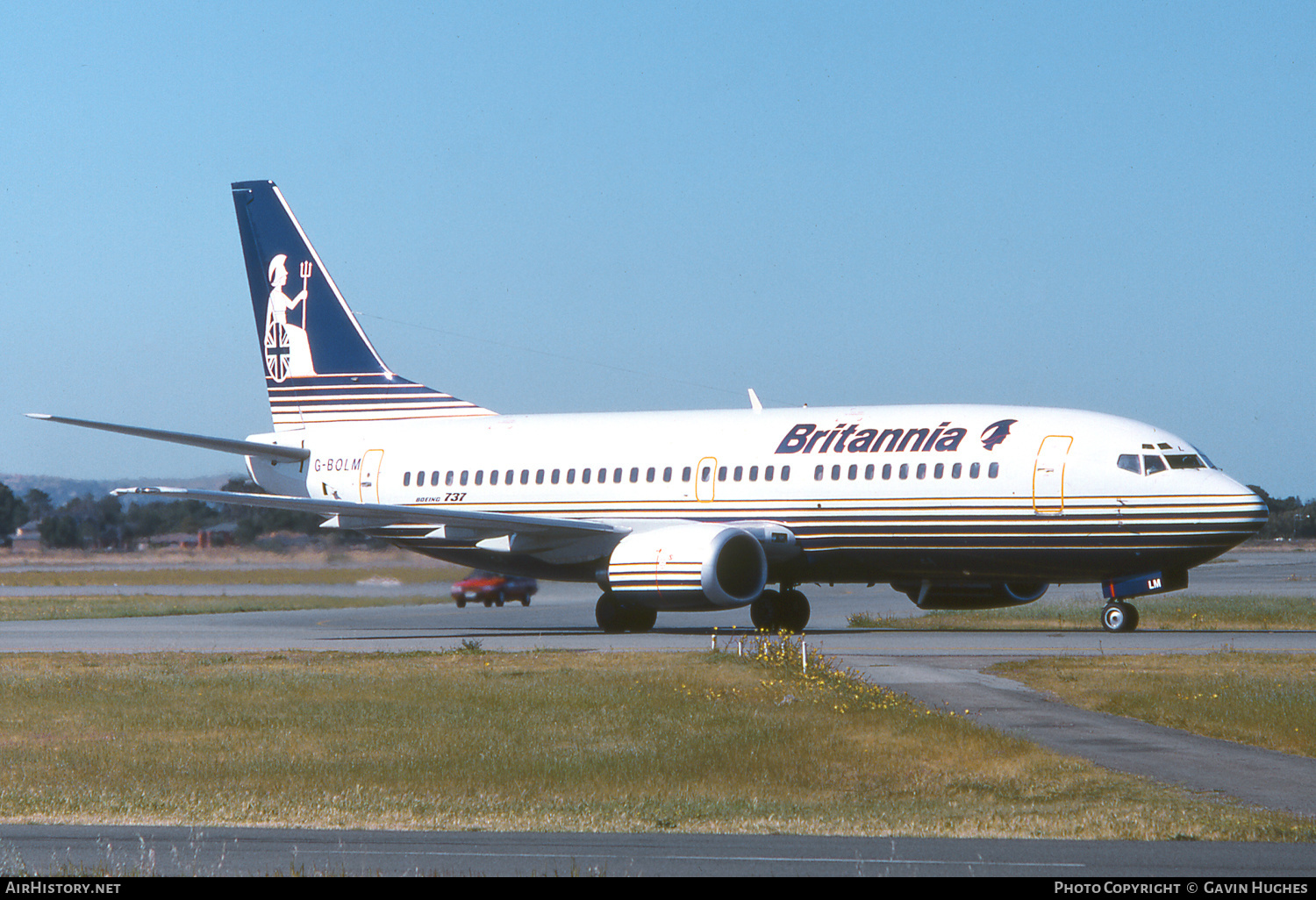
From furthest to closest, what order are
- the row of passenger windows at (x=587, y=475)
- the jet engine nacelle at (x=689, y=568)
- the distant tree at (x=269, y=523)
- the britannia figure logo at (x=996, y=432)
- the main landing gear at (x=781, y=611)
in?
the distant tree at (x=269, y=523) < the main landing gear at (x=781, y=611) < the row of passenger windows at (x=587, y=475) < the jet engine nacelle at (x=689, y=568) < the britannia figure logo at (x=996, y=432)

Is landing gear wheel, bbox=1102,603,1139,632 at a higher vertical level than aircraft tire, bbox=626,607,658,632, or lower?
lower

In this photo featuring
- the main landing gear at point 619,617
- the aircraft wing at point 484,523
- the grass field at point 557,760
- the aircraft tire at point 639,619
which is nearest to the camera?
the grass field at point 557,760

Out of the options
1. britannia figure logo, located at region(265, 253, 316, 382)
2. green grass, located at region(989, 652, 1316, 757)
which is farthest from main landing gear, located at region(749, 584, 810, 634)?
britannia figure logo, located at region(265, 253, 316, 382)

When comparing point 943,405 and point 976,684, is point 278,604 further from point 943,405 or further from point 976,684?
point 976,684

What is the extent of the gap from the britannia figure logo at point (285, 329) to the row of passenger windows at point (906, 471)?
49.1 ft

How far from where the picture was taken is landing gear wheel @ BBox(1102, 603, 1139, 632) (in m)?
30.7

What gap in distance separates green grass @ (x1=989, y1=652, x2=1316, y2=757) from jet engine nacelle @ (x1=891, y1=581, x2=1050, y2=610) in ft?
28.9

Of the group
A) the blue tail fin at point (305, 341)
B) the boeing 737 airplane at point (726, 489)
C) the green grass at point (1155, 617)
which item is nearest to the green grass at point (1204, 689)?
the boeing 737 airplane at point (726, 489)

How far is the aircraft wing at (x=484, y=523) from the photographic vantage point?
3281 cm

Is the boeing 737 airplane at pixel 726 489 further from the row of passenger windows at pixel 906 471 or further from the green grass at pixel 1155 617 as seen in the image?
the green grass at pixel 1155 617

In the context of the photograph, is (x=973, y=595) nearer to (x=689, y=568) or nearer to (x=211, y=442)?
(x=689, y=568)

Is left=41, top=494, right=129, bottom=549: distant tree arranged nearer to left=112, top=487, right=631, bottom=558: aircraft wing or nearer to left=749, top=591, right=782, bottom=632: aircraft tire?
left=112, top=487, right=631, bottom=558: aircraft wing

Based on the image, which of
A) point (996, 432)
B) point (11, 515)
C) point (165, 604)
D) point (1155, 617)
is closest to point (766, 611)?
point (996, 432)
